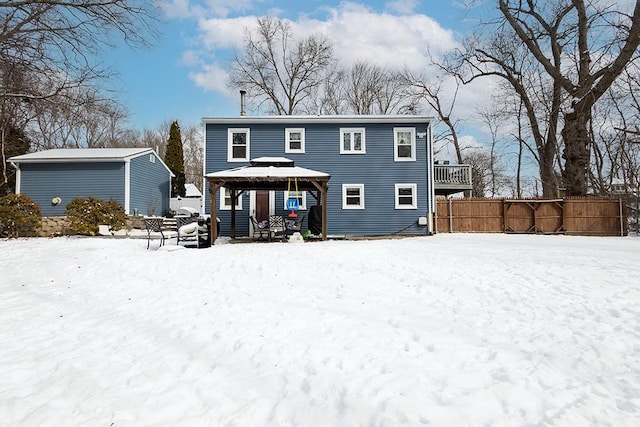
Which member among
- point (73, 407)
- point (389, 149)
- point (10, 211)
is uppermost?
point (389, 149)

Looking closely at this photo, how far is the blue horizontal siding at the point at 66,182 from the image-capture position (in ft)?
54.6

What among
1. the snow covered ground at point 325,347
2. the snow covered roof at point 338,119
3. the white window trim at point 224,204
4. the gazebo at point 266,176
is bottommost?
the snow covered ground at point 325,347

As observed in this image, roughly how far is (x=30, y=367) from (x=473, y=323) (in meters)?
4.50

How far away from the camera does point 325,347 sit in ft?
11.6

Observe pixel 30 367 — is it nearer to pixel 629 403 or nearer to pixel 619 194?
pixel 629 403

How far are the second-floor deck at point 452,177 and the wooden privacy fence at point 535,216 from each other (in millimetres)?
1544

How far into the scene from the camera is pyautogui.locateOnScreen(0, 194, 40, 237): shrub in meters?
13.0

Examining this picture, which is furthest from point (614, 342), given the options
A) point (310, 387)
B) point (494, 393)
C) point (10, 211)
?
point (10, 211)

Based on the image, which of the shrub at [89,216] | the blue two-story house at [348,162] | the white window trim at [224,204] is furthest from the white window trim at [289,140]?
the shrub at [89,216]

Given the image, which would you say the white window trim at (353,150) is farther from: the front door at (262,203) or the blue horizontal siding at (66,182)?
the blue horizontal siding at (66,182)

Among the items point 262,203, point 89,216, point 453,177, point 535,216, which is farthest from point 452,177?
point 89,216

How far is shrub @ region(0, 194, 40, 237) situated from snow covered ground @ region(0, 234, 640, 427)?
8025mm

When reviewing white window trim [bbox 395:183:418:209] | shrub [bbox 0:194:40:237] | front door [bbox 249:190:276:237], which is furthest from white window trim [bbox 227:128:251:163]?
shrub [bbox 0:194:40:237]

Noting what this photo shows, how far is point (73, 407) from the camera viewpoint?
101 inches
